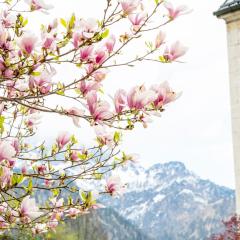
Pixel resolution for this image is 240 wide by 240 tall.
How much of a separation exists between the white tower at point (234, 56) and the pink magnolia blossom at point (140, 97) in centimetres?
1100

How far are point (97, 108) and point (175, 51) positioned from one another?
58cm

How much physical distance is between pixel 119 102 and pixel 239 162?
36.1ft

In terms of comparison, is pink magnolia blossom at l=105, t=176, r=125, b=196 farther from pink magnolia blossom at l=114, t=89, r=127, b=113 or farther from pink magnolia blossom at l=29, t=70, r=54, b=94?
pink magnolia blossom at l=29, t=70, r=54, b=94

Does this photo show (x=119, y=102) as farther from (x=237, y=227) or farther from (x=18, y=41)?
(x=237, y=227)

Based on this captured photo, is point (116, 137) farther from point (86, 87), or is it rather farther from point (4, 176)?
point (4, 176)

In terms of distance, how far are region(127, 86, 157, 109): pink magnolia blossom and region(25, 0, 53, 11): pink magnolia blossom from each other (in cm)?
67

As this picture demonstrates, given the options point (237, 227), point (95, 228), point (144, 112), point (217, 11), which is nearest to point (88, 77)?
point (144, 112)

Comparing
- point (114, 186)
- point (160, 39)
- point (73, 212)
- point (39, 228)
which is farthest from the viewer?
point (39, 228)

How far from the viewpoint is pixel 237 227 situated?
42.4ft

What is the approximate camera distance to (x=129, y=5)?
A: 3225mm

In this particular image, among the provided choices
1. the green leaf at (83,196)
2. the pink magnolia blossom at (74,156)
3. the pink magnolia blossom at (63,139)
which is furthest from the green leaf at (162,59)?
the pink magnolia blossom at (74,156)

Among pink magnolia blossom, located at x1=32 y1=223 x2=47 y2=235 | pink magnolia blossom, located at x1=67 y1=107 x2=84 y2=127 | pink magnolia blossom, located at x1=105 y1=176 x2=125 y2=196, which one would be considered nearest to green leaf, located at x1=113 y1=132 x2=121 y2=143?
pink magnolia blossom, located at x1=105 y1=176 x2=125 y2=196

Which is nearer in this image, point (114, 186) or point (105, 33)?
point (105, 33)

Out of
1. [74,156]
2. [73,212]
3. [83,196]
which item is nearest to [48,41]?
[83,196]
